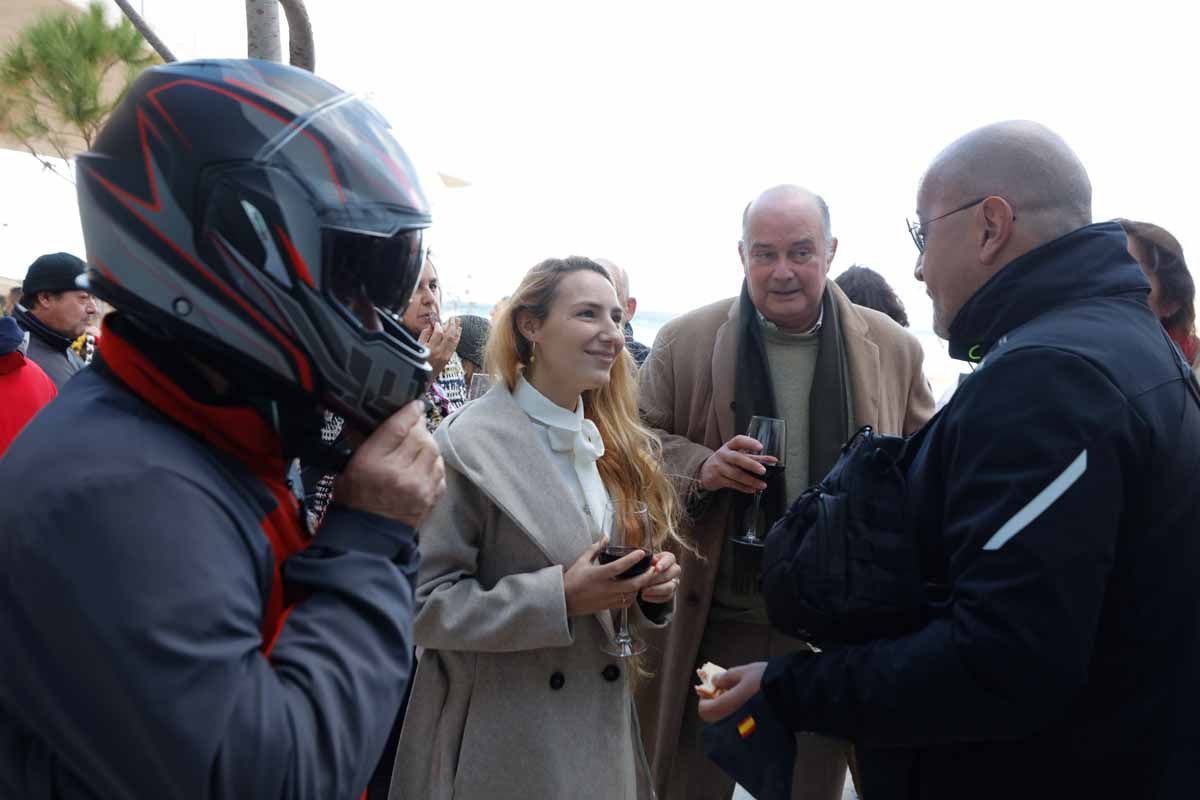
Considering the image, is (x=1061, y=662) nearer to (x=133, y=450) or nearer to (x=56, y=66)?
(x=133, y=450)

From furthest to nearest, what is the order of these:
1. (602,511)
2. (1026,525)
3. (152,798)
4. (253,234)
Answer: (602,511), (1026,525), (253,234), (152,798)

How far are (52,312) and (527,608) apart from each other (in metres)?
4.67

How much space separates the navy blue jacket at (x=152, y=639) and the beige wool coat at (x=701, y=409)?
216 cm

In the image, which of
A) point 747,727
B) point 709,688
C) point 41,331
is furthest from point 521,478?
point 41,331

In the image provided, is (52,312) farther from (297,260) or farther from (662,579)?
(297,260)

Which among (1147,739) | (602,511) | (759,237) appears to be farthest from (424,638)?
(759,237)

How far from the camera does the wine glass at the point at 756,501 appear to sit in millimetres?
2781

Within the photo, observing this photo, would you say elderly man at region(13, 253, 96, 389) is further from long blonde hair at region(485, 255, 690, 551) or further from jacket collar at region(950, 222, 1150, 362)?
jacket collar at region(950, 222, 1150, 362)

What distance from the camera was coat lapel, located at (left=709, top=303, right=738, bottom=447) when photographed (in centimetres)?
326

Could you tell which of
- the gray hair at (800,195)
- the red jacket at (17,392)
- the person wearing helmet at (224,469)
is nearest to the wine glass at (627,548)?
the person wearing helmet at (224,469)

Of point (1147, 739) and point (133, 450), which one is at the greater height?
point (133, 450)

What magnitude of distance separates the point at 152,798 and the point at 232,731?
100mm

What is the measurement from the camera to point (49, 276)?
5410mm

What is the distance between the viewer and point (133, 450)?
976 mm
